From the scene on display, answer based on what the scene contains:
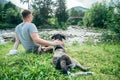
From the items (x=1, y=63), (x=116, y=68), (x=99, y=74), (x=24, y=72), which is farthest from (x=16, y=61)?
(x=116, y=68)

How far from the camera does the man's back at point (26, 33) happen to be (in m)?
6.20

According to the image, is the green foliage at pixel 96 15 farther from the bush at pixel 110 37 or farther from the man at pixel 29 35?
the man at pixel 29 35

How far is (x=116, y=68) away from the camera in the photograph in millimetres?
5512

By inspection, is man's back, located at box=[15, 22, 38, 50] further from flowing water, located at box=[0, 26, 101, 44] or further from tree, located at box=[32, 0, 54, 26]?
tree, located at box=[32, 0, 54, 26]

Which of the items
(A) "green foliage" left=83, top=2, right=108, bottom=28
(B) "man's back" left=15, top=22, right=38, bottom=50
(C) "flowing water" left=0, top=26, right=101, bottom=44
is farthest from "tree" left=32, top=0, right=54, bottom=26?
(B) "man's back" left=15, top=22, right=38, bottom=50

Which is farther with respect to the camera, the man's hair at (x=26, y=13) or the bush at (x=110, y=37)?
the bush at (x=110, y=37)

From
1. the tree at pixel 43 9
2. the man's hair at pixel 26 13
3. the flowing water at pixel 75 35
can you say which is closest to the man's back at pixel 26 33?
the man's hair at pixel 26 13

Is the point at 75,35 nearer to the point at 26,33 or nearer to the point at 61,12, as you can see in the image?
the point at 26,33

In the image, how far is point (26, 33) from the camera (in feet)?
20.9

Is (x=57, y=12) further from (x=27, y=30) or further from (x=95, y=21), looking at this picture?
(x=27, y=30)

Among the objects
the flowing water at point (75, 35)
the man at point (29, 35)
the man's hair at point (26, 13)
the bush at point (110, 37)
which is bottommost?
the flowing water at point (75, 35)

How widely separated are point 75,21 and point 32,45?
82231mm

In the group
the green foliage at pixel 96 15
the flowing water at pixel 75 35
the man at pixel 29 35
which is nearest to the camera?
the man at pixel 29 35

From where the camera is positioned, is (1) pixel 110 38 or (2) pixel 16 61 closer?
(2) pixel 16 61
